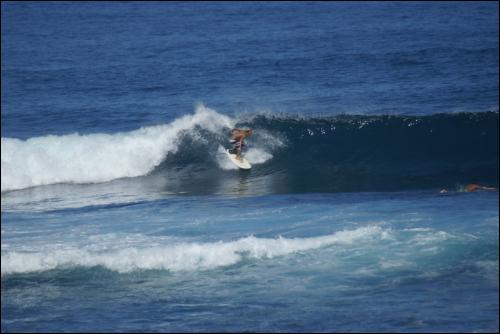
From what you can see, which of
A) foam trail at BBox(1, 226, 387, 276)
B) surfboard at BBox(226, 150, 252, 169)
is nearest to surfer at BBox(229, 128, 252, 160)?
surfboard at BBox(226, 150, 252, 169)

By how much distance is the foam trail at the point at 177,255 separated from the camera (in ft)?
59.9

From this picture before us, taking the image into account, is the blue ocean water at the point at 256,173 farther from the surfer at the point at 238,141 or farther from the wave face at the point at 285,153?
the surfer at the point at 238,141

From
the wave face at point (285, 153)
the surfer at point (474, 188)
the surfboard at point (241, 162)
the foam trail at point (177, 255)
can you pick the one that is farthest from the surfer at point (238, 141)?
the foam trail at point (177, 255)

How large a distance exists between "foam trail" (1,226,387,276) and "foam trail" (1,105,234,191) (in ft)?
25.9

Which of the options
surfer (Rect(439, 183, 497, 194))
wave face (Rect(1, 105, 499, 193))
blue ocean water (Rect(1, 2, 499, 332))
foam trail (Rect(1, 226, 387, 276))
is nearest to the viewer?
blue ocean water (Rect(1, 2, 499, 332))

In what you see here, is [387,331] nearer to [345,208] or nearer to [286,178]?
[345,208]

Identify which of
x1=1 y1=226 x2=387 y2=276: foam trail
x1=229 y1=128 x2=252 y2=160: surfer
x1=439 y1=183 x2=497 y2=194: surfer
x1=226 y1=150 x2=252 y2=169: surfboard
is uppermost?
x1=229 y1=128 x2=252 y2=160: surfer

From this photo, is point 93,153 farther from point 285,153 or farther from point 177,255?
point 177,255

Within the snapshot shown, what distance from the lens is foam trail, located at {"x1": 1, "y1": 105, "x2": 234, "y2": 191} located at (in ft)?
87.9

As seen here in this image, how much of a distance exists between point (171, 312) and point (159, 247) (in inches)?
134

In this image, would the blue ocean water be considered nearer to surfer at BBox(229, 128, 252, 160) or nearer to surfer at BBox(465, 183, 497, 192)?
surfer at BBox(465, 183, 497, 192)

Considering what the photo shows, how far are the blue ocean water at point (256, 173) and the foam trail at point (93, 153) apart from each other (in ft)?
0.22

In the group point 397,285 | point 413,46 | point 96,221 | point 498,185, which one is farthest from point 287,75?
point 397,285

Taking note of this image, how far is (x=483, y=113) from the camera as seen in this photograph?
95.1ft
